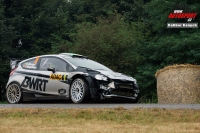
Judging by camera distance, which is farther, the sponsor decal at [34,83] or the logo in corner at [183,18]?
the logo in corner at [183,18]

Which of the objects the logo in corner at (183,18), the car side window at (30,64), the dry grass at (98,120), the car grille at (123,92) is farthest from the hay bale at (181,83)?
the logo in corner at (183,18)

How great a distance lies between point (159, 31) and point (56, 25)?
12.7m

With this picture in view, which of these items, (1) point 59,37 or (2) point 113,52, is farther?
(1) point 59,37

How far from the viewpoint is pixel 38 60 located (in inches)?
658

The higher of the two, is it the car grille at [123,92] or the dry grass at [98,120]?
the car grille at [123,92]

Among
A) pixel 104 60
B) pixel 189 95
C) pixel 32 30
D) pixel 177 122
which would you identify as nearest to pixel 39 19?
pixel 32 30

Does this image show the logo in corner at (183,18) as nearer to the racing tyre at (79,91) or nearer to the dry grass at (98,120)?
the racing tyre at (79,91)

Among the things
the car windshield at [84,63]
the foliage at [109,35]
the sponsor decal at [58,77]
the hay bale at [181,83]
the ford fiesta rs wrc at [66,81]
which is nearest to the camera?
the ford fiesta rs wrc at [66,81]

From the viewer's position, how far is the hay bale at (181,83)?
19984 millimetres

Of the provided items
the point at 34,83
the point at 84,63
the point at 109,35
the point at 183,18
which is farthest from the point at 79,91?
the point at 109,35

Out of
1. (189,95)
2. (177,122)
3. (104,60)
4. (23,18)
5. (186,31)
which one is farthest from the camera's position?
(23,18)

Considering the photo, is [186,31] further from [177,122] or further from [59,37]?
[177,122]

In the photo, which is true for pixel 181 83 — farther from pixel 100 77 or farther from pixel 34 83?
pixel 34 83

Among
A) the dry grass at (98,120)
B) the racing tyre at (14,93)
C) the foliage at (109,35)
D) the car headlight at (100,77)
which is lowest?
the dry grass at (98,120)
